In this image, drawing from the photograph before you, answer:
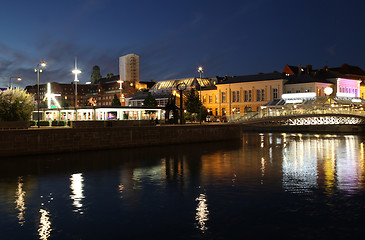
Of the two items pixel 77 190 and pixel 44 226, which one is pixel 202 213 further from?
pixel 77 190

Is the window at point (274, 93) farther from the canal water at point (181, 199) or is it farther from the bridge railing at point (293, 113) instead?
the canal water at point (181, 199)

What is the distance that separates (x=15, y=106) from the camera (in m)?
49.0

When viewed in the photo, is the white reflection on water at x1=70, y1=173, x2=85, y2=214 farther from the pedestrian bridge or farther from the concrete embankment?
the pedestrian bridge

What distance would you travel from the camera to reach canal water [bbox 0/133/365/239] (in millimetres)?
15422

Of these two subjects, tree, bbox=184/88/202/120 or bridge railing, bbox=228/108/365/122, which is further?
tree, bbox=184/88/202/120

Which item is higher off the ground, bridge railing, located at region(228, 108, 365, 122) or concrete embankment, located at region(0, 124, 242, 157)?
bridge railing, located at region(228, 108, 365, 122)

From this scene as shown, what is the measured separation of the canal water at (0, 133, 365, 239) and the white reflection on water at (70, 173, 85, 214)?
0.05m

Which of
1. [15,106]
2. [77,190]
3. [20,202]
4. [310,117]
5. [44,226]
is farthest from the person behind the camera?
[310,117]

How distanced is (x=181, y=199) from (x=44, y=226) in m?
7.07

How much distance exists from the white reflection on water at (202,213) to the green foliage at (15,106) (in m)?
35.0

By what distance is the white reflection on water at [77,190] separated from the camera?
19.5 m

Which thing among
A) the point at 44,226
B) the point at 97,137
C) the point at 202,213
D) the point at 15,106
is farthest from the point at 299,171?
the point at 15,106

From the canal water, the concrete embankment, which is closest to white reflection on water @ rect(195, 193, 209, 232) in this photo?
the canal water

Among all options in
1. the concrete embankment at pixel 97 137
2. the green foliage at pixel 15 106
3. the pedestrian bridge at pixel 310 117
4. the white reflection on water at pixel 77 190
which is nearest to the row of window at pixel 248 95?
the pedestrian bridge at pixel 310 117
